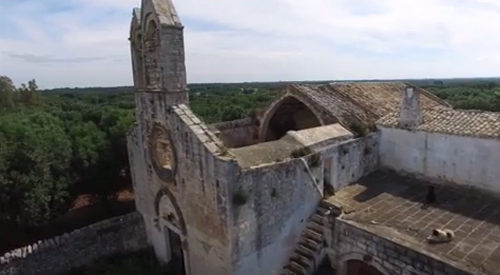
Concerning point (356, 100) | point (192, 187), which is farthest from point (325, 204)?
point (356, 100)

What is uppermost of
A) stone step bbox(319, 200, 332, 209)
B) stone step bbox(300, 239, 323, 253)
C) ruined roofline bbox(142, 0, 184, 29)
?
ruined roofline bbox(142, 0, 184, 29)

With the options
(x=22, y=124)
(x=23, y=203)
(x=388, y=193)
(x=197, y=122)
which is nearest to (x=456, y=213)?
(x=388, y=193)

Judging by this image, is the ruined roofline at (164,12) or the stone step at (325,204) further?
the stone step at (325,204)

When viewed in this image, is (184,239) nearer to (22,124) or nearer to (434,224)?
(434,224)

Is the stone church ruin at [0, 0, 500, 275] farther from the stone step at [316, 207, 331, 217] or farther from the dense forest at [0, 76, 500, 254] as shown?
the dense forest at [0, 76, 500, 254]

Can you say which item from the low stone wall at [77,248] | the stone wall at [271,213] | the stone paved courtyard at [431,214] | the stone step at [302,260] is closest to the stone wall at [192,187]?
the stone wall at [271,213]

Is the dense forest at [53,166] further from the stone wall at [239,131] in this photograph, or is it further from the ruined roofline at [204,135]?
the ruined roofline at [204,135]

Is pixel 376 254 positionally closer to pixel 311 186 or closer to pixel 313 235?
pixel 313 235

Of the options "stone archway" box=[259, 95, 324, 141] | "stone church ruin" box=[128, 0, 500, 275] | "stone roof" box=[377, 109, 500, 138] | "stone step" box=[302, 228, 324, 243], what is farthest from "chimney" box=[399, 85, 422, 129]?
"stone step" box=[302, 228, 324, 243]
